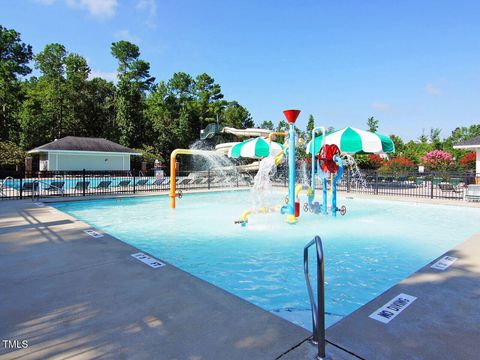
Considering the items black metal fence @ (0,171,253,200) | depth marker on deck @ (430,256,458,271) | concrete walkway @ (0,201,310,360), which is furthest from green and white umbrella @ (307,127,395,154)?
concrete walkway @ (0,201,310,360)

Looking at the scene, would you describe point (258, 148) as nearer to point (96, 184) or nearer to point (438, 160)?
point (96, 184)

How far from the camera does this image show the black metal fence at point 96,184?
15645mm

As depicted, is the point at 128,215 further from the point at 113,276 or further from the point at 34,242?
the point at 113,276

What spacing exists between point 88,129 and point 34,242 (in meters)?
39.0

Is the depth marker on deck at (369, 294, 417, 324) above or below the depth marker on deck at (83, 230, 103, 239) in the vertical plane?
below

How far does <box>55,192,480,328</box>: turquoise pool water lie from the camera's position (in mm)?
4645

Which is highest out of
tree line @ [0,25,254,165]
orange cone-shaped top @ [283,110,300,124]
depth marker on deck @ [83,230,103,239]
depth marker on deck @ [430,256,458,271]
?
tree line @ [0,25,254,165]

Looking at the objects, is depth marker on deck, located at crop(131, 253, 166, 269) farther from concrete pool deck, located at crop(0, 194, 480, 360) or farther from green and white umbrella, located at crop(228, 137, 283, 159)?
green and white umbrella, located at crop(228, 137, 283, 159)

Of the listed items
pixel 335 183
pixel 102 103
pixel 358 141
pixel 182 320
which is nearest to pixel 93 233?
pixel 182 320

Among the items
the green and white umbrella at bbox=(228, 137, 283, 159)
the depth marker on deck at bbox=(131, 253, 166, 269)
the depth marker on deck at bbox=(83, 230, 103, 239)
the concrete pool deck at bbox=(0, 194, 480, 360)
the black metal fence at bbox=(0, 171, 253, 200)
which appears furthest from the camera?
the green and white umbrella at bbox=(228, 137, 283, 159)

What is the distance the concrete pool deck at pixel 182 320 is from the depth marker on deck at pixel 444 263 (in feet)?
0.41

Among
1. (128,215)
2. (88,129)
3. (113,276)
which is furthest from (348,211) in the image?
(88,129)

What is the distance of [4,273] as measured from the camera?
445cm

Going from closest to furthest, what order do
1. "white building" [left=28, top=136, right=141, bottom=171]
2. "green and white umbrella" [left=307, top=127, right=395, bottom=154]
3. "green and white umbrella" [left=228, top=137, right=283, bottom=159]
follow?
"green and white umbrella" [left=307, top=127, right=395, bottom=154], "green and white umbrella" [left=228, top=137, right=283, bottom=159], "white building" [left=28, top=136, right=141, bottom=171]
